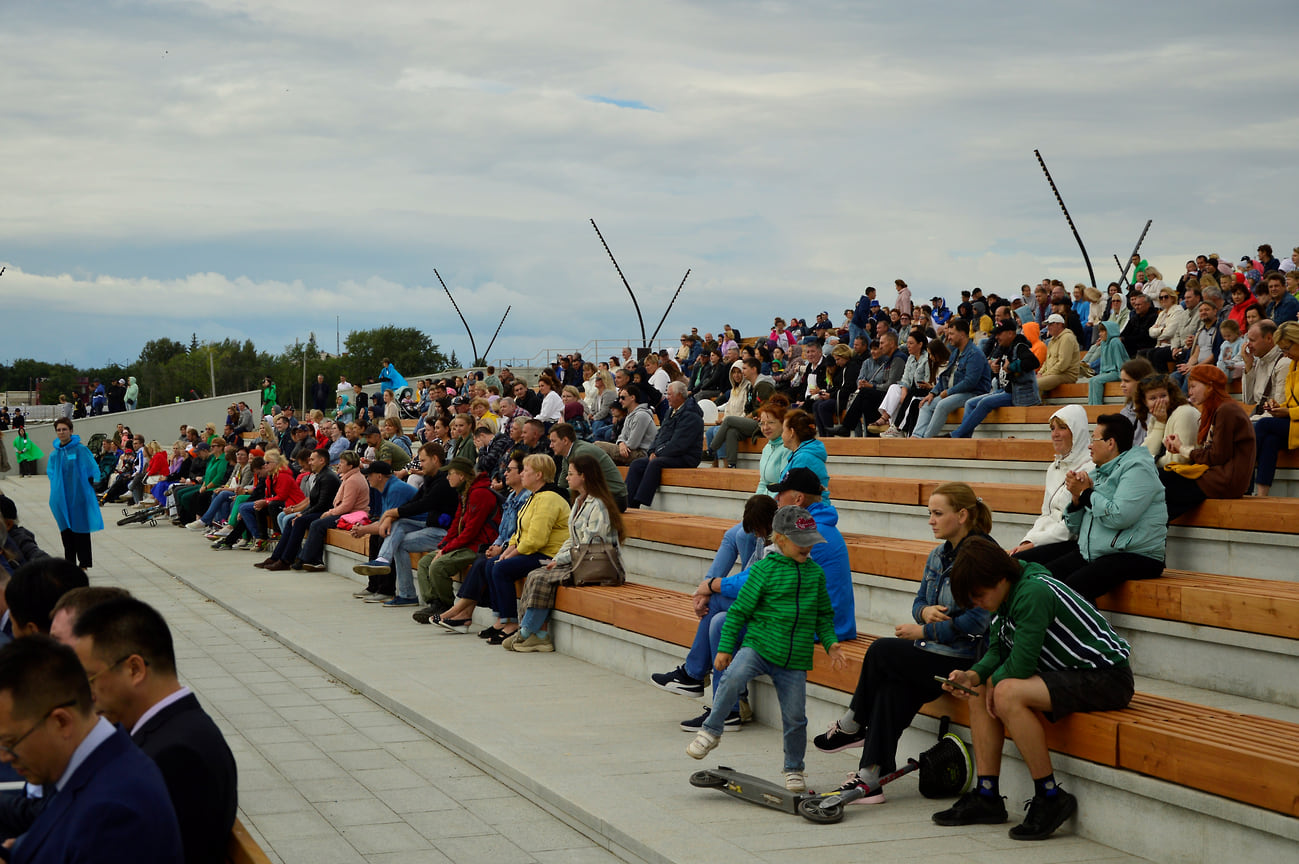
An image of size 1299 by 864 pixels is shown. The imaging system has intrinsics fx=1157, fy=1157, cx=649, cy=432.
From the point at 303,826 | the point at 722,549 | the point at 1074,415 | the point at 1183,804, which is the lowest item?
the point at 303,826

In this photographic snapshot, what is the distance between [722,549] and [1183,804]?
376 cm

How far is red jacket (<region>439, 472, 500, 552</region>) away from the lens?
11.7 metres

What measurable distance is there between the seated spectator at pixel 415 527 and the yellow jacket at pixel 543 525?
2.31m

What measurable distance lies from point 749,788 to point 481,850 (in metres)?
1.35

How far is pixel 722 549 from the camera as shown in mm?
7980

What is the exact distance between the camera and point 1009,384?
530 inches

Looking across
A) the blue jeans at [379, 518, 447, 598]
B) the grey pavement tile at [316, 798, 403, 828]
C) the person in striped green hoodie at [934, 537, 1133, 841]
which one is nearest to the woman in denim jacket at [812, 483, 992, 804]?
the person in striped green hoodie at [934, 537, 1133, 841]

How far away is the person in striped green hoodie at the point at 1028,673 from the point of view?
5.13 meters

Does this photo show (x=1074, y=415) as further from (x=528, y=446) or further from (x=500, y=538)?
(x=528, y=446)

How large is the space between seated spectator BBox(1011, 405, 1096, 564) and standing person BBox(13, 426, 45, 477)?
1661 inches

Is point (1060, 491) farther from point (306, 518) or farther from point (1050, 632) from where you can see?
point (306, 518)

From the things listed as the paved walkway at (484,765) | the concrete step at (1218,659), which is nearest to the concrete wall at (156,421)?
the paved walkway at (484,765)

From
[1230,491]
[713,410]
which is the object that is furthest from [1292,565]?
[713,410]

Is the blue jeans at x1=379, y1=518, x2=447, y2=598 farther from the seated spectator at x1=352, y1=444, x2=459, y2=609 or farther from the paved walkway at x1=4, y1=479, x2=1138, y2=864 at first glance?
the paved walkway at x1=4, y1=479, x2=1138, y2=864
